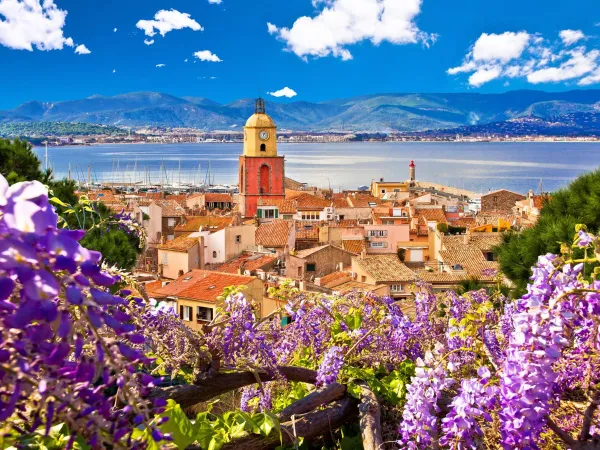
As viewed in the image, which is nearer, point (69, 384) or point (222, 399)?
point (69, 384)

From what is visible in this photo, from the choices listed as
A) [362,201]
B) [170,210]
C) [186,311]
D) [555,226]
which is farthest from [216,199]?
[555,226]

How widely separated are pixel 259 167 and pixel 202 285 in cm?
3521

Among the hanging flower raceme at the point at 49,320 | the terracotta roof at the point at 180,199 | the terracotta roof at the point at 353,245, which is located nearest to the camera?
the hanging flower raceme at the point at 49,320

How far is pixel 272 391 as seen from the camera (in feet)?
12.1

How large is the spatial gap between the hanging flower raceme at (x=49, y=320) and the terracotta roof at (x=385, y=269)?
19929mm

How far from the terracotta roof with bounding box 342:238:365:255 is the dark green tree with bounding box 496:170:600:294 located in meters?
17.0

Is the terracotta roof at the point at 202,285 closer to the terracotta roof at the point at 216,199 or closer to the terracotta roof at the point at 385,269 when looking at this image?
the terracotta roof at the point at 385,269

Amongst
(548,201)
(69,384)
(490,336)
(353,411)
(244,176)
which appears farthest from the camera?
(244,176)

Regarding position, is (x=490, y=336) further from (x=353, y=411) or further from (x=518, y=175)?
(x=518, y=175)

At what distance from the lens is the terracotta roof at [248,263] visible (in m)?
21.7

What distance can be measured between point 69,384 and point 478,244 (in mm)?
25739

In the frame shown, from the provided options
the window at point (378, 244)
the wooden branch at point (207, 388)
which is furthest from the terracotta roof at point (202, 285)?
the window at point (378, 244)

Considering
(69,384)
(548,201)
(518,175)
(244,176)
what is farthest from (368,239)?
(518,175)

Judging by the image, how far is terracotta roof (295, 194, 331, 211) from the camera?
41897 mm
